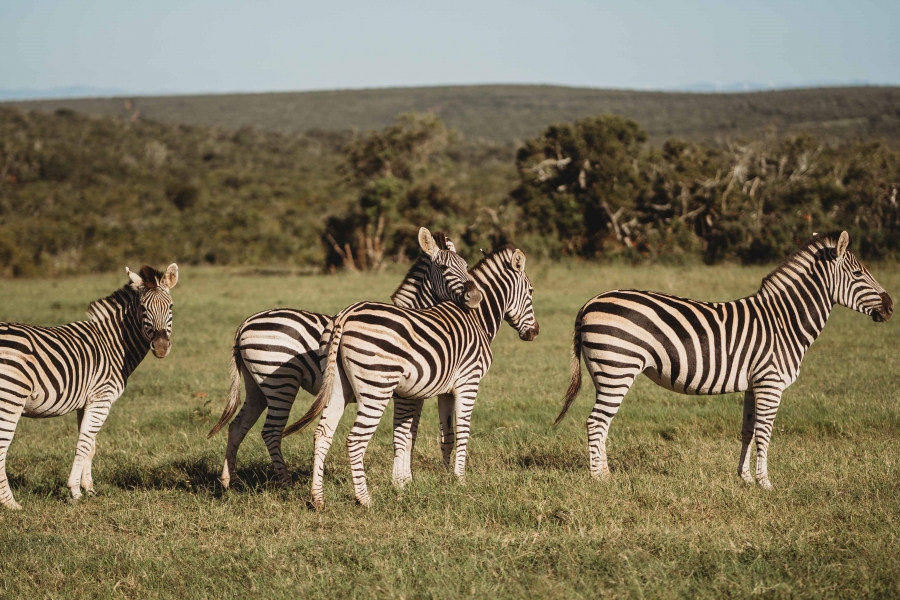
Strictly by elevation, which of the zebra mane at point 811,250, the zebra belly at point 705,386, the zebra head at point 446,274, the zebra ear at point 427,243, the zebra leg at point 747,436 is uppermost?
the zebra mane at point 811,250

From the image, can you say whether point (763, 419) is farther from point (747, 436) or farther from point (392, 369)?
point (392, 369)

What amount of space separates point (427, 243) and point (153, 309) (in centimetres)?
238

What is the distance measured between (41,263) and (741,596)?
2905cm

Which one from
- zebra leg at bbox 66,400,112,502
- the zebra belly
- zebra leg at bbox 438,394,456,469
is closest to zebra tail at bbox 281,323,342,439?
zebra leg at bbox 438,394,456,469

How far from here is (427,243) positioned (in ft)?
24.1

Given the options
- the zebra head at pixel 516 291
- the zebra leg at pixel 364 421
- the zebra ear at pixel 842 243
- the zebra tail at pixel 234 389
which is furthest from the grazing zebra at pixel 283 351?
the zebra ear at pixel 842 243

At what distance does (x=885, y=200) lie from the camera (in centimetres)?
2316

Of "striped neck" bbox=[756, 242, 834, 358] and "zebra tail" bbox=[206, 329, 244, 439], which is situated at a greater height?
"striped neck" bbox=[756, 242, 834, 358]

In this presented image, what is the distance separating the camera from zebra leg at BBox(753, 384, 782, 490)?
6.84m

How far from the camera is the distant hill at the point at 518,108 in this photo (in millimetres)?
91625

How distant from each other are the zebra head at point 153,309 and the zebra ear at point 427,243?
7.21ft

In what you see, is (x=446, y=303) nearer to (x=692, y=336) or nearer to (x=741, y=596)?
(x=692, y=336)

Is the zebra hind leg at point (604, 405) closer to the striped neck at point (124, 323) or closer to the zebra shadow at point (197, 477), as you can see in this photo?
the zebra shadow at point (197, 477)

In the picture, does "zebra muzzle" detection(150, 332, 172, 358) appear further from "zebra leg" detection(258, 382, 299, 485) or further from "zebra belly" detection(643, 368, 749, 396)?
"zebra belly" detection(643, 368, 749, 396)
